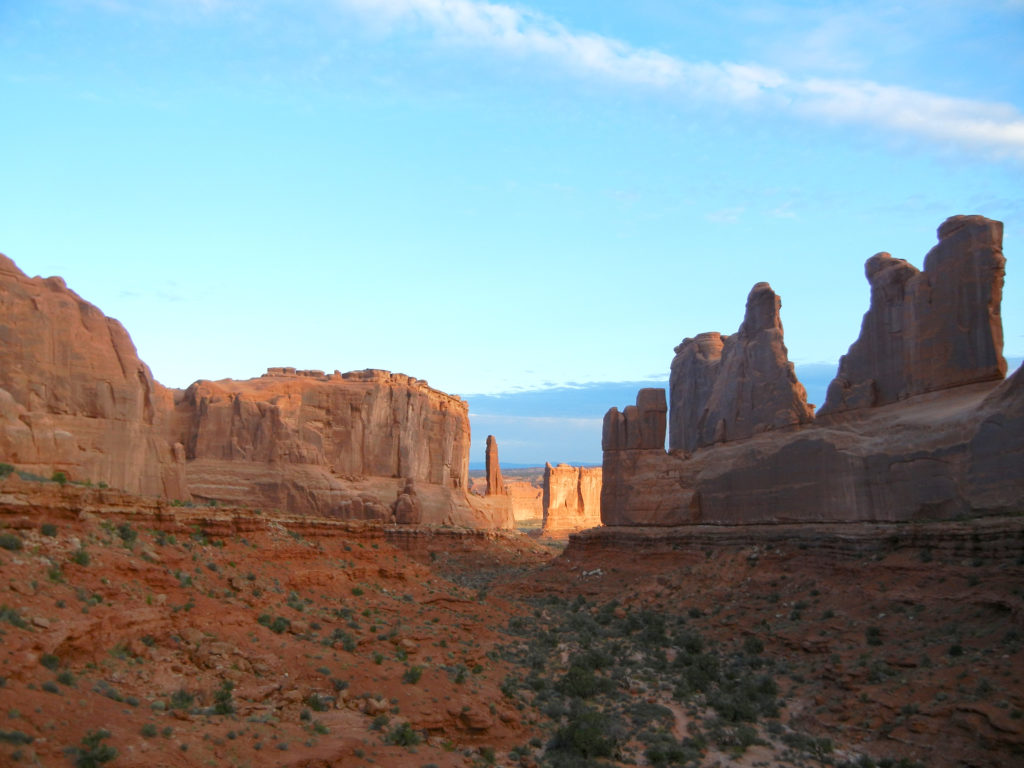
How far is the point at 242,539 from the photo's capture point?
22.0 meters

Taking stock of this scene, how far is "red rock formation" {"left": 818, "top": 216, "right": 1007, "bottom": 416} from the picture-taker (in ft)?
94.1

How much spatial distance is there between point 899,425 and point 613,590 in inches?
546

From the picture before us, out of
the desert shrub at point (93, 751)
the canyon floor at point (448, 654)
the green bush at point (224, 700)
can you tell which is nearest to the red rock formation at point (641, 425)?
the canyon floor at point (448, 654)

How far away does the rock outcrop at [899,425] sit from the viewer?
25.7 m

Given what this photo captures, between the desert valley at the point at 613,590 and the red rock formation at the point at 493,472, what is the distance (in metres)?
35.9

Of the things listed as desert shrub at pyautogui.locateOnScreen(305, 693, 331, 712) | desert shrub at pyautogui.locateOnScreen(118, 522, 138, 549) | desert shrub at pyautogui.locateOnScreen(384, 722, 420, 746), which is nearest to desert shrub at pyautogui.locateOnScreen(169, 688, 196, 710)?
desert shrub at pyautogui.locateOnScreen(305, 693, 331, 712)

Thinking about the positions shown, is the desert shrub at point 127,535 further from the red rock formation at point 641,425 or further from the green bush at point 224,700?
the red rock formation at point 641,425

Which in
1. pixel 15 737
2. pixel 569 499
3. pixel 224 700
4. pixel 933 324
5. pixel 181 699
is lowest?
pixel 224 700

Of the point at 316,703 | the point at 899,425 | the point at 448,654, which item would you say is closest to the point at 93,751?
the point at 316,703

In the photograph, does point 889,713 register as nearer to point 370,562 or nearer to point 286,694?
point 286,694

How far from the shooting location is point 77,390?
27000mm

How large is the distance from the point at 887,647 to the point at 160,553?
57.8 ft

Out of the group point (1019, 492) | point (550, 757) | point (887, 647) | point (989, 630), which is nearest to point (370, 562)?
point (550, 757)

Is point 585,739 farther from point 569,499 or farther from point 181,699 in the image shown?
point 569,499
